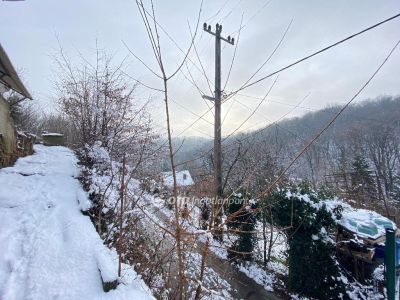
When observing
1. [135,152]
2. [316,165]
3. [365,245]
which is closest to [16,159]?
[135,152]

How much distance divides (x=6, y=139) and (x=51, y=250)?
532cm

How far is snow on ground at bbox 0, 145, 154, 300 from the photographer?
237cm

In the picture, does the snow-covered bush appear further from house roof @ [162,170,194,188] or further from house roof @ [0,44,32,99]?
house roof @ [0,44,32,99]

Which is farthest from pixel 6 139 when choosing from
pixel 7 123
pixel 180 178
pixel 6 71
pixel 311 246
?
pixel 311 246

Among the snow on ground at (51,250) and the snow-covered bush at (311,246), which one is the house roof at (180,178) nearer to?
the snow on ground at (51,250)

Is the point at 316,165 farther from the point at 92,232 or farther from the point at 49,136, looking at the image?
the point at 92,232

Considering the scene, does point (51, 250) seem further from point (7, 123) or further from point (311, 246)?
point (7, 123)

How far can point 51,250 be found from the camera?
120 inches

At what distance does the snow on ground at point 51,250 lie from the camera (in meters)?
2.37

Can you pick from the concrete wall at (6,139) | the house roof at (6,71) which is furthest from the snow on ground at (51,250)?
the house roof at (6,71)

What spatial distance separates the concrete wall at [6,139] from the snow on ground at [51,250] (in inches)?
50.3

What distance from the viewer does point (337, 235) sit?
6.72 metres

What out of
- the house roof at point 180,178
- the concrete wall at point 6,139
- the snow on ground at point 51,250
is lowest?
the snow on ground at point 51,250

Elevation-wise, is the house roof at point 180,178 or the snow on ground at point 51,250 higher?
the house roof at point 180,178
